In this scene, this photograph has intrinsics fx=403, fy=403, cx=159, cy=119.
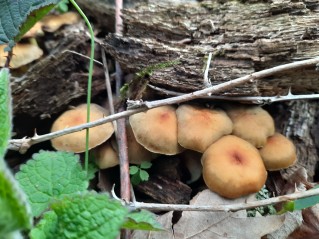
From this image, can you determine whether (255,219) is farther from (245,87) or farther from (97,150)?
(97,150)

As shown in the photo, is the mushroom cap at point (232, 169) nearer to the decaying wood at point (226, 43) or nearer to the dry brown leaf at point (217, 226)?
the dry brown leaf at point (217, 226)

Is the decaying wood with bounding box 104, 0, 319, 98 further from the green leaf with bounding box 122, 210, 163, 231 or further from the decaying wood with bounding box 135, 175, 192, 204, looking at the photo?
the green leaf with bounding box 122, 210, 163, 231

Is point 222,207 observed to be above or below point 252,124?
below

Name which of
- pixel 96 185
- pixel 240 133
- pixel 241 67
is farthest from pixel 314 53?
pixel 96 185

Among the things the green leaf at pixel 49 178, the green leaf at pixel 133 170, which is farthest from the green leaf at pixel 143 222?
the green leaf at pixel 133 170

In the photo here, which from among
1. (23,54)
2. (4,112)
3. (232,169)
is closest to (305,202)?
(232,169)

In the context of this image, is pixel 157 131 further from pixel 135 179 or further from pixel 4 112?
pixel 4 112
